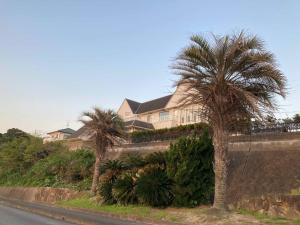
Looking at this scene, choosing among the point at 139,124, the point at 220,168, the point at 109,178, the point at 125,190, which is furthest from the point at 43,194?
the point at 139,124

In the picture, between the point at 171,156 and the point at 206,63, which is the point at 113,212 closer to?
the point at 171,156

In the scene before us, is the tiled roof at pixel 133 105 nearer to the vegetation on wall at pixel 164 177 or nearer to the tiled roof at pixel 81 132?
the tiled roof at pixel 81 132

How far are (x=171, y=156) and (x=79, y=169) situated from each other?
722 inches

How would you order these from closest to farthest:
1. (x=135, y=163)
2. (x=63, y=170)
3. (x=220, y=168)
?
(x=220, y=168) < (x=135, y=163) < (x=63, y=170)

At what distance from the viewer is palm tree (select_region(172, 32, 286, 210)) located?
699 inches

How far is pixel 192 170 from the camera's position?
20625 millimetres

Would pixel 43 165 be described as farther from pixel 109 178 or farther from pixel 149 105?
pixel 149 105

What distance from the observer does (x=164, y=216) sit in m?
18.1

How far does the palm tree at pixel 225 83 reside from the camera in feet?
58.3

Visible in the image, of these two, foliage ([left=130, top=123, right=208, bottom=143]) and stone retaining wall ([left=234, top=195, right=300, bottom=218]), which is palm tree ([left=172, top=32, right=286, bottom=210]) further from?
foliage ([left=130, top=123, right=208, bottom=143])

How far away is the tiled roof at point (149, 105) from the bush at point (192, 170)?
41814 millimetres

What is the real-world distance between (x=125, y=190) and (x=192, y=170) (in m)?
4.99

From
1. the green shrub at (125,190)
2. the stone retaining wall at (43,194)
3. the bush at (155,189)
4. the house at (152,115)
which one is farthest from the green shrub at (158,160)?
the house at (152,115)

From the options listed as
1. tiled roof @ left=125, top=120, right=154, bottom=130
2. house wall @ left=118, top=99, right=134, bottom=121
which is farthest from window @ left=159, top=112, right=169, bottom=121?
house wall @ left=118, top=99, right=134, bottom=121
